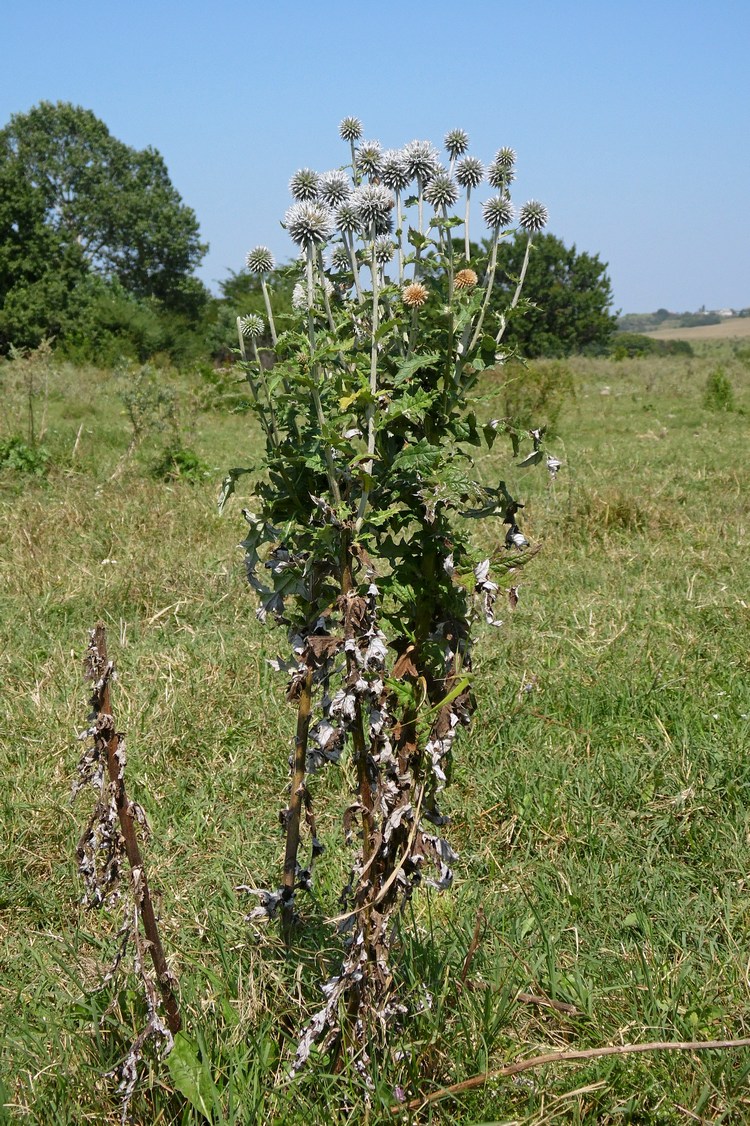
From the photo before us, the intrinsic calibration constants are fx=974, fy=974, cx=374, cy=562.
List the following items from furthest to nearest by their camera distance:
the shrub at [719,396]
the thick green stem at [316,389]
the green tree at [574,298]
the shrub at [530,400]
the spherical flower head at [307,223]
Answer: the green tree at [574,298] < the shrub at [719,396] < the shrub at [530,400] < the spherical flower head at [307,223] < the thick green stem at [316,389]

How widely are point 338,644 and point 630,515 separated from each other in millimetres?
4944

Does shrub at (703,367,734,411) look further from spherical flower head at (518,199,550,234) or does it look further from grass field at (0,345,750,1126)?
spherical flower head at (518,199,550,234)

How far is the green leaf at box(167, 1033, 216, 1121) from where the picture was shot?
170cm

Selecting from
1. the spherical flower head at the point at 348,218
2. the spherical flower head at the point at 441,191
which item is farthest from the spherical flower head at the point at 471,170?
the spherical flower head at the point at 348,218

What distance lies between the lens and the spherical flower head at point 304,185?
195 cm

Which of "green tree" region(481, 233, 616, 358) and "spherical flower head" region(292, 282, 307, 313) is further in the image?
"green tree" region(481, 233, 616, 358)

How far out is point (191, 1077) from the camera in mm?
1737

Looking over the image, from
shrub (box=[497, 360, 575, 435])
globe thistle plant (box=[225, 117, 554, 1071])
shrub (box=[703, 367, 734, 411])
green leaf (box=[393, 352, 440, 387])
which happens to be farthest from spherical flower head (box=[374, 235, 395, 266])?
shrub (box=[703, 367, 734, 411])

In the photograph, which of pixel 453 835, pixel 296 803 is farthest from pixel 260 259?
pixel 453 835

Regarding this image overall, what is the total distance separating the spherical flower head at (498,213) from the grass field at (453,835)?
0.47m

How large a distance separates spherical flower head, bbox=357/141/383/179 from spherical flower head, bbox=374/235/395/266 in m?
0.15

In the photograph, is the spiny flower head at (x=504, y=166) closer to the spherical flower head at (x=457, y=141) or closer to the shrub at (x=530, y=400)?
the spherical flower head at (x=457, y=141)

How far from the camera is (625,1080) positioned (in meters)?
1.83

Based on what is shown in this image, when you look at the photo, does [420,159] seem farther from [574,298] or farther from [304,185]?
[574,298]
